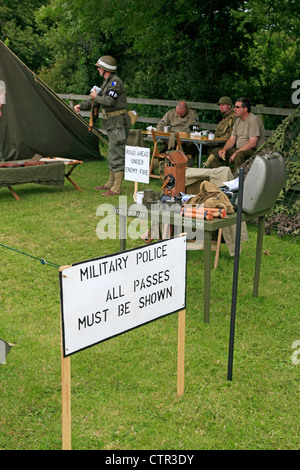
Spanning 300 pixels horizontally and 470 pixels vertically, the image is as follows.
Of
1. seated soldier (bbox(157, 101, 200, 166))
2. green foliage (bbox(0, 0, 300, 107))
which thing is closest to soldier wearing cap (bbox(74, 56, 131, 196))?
seated soldier (bbox(157, 101, 200, 166))

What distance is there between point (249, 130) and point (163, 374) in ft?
18.4

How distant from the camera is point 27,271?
5.67 meters

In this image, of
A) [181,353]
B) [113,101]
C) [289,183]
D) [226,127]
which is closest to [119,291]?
[181,353]

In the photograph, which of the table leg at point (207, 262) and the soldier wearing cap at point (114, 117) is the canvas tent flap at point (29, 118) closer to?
the soldier wearing cap at point (114, 117)

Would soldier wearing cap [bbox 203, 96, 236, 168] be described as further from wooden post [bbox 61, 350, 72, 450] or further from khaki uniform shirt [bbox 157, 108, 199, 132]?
wooden post [bbox 61, 350, 72, 450]

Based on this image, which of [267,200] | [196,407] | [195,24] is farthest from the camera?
[195,24]

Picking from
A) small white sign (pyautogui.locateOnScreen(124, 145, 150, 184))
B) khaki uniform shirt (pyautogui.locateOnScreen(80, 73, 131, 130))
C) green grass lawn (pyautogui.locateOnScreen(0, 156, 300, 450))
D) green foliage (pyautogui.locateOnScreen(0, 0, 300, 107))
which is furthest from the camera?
green foliage (pyautogui.locateOnScreen(0, 0, 300, 107))

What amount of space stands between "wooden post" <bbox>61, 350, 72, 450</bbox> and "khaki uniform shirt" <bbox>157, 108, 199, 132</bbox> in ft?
26.6

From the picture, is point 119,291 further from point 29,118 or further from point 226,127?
point 29,118

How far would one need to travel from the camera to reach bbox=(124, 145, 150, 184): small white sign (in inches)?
213

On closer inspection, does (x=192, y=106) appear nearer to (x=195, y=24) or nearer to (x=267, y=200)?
(x=195, y=24)

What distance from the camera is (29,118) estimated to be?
34.1 ft
